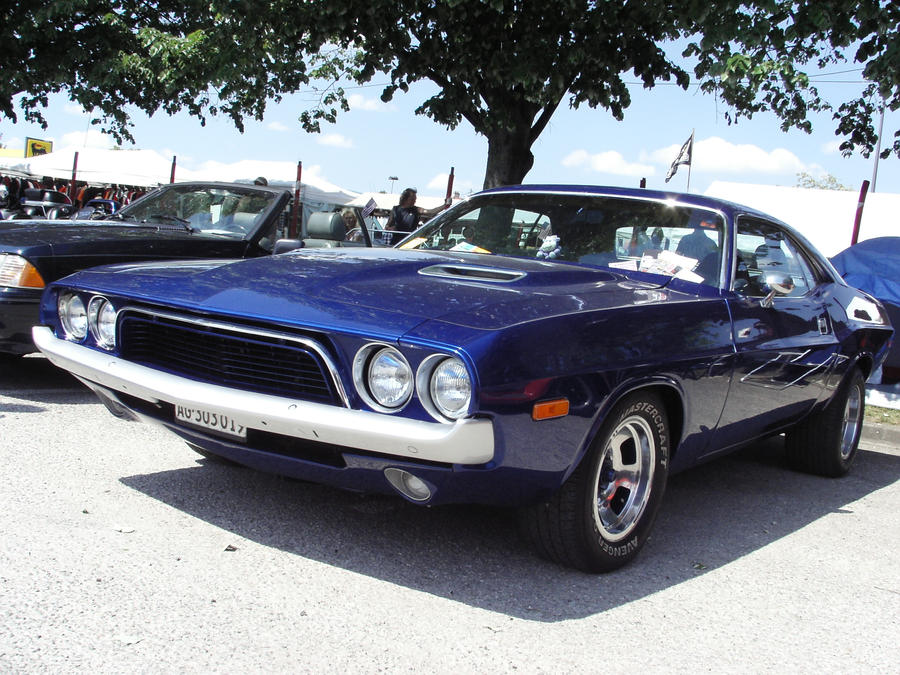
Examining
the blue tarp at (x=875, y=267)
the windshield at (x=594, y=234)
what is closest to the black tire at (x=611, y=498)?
the windshield at (x=594, y=234)

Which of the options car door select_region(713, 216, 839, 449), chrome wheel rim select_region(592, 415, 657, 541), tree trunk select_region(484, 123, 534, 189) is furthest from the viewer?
tree trunk select_region(484, 123, 534, 189)

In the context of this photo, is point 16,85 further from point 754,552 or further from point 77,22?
point 754,552

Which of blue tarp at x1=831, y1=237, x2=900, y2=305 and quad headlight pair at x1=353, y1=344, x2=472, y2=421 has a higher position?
blue tarp at x1=831, y1=237, x2=900, y2=305

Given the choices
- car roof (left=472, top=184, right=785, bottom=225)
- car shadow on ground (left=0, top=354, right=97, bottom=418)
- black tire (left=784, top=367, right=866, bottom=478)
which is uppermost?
car roof (left=472, top=184, right=785, bottom=225)

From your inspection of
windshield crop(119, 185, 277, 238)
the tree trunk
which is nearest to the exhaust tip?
windshield crop(119, 185, 277, 238)

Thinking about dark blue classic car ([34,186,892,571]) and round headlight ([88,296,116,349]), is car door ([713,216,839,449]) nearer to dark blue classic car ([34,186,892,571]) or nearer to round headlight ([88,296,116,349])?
dark blue classic car ([34,186,892,571])

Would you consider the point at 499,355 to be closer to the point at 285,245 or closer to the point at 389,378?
the point at 389,378

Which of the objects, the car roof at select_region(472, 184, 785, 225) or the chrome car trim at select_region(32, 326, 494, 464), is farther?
the car roof at select_region(472, 184, 785, 225)

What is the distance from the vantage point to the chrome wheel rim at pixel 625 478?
10.6 feet

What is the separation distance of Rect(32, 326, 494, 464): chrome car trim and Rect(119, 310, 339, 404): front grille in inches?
2.1

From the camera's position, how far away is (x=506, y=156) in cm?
1059

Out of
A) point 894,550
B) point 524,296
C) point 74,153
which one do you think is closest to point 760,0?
point 894,550

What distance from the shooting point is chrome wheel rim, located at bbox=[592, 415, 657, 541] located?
3232mm

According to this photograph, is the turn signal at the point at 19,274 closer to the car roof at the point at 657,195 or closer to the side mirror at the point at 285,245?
the side mirror at the point at 285,245
